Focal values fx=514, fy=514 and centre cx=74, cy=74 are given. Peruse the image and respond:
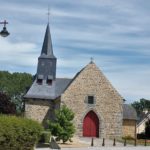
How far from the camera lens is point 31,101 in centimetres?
5497

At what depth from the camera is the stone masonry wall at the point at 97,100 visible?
52.1 metres

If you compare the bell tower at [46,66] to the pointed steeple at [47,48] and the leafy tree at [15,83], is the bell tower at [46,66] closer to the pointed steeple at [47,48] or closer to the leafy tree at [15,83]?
the pointed steeple at [47,48]

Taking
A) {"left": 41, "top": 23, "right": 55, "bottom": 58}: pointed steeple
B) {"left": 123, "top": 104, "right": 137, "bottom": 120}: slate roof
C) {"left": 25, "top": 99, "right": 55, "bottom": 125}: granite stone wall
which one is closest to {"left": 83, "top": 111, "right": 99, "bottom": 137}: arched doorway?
{"left": 25, "top": 99, "right": 55, "bottom": 125}: granite stone wall

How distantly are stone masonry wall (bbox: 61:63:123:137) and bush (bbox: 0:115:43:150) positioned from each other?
25.9 m

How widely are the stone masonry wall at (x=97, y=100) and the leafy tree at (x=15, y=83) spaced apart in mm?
40996

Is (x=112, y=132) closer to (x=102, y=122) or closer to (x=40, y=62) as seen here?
(x=102, y=122)

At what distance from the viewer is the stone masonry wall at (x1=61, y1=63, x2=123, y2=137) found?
52.1m

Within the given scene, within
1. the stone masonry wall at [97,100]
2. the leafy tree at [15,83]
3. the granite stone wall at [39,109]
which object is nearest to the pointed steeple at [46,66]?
the granite stone wall at [39,109]

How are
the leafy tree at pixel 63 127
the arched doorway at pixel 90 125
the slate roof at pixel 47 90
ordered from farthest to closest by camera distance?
the slate roof at pixel 47 90, the arched doorway at pixel 90 125, the leafy tree at pixel 63 127

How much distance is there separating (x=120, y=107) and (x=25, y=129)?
1161 inches

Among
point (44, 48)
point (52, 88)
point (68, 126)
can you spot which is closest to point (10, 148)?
point (68, 126)

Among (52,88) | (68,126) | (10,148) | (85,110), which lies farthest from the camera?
(52,88)

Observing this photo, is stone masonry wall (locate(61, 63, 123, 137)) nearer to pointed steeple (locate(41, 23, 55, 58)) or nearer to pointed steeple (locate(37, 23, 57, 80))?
pointed steeple (locate(37, 23, 57, 80))

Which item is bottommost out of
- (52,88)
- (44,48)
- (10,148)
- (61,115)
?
(10,148)
